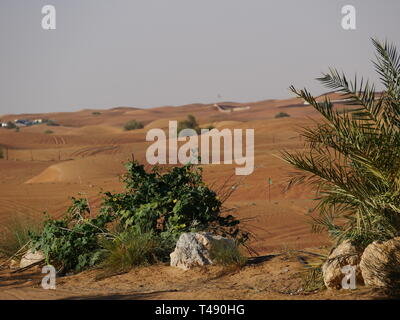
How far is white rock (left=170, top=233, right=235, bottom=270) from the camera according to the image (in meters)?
7.75

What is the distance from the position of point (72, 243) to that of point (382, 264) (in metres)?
4.09

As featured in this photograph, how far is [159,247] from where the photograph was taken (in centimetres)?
833

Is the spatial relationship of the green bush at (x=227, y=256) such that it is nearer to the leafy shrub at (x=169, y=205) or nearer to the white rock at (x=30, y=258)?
the leafy shrub at (x=169, y=205)

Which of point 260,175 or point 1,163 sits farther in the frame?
point 1,163

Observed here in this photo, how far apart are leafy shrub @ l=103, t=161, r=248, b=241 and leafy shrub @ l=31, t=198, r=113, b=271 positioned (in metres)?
0.33

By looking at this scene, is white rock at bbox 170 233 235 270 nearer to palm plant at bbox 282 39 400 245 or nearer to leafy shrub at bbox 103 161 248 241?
leafy shrub at bbox 103 161 248 241

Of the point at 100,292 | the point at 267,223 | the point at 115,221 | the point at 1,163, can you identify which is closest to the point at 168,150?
the point at 1,163

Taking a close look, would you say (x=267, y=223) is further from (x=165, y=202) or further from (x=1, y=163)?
(x=1, y=163)

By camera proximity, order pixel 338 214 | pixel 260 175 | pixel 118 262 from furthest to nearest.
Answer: pixel 260 175 < pixel 118 262 < pixel 338 214

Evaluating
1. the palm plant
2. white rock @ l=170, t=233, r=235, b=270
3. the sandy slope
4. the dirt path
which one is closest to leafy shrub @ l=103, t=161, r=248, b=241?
white rock @ l=170, t=233, r=235, b=270

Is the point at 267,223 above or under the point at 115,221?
under

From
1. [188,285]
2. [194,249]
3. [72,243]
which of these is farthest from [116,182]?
[188,285]
